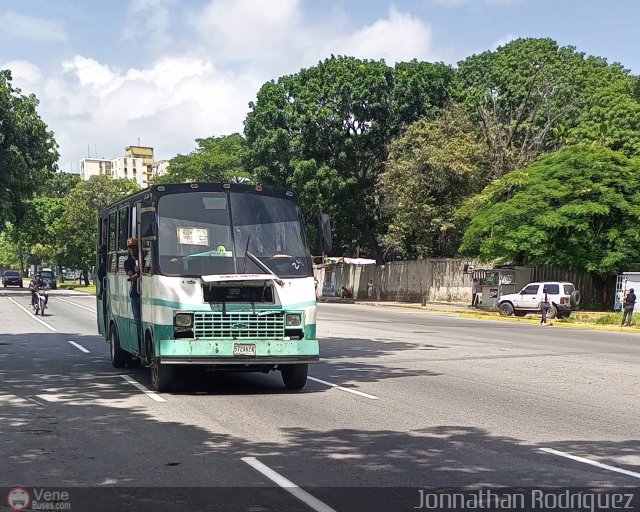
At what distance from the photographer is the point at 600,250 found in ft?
121

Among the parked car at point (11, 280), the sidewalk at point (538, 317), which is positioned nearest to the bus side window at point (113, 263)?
the sidewalk at point (538, 317)

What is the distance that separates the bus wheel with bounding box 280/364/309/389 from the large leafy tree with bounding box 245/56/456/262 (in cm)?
3813

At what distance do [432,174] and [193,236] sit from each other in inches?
1408

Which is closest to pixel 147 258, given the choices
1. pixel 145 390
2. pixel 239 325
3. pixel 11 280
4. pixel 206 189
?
pixel 206 189

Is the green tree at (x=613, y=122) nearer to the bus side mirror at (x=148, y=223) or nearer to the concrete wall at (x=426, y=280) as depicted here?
the concrete wall at (x=426, y=280)

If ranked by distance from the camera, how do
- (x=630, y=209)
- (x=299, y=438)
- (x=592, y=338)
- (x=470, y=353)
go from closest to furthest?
(x=299, y=438) < (x=470, y=353) < (x=592, y=338) < (x=630, y=209)

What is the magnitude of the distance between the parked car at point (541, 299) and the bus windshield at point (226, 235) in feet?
79.4

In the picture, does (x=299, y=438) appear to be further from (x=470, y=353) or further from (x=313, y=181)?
(x=313, y=181)

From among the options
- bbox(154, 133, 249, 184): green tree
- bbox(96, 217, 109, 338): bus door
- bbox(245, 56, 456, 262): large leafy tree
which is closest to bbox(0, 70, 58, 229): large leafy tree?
bbox(245, 56, 456, 262): large leafy tree

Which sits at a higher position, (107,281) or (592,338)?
(107,281)

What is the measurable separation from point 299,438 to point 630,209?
30.7m

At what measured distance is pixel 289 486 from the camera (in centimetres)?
673

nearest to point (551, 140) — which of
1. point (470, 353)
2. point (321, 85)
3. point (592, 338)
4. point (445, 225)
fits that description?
point (445, 225)

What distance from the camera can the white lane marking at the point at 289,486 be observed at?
6158mm
